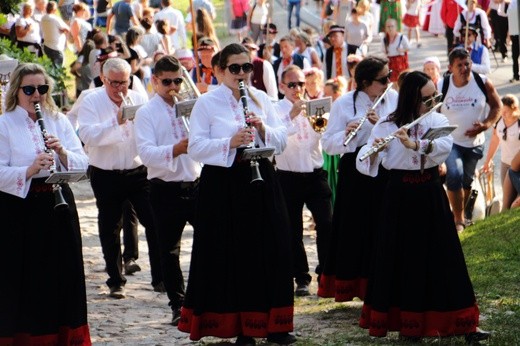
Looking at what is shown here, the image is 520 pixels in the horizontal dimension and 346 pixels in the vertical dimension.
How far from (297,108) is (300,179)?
65cm

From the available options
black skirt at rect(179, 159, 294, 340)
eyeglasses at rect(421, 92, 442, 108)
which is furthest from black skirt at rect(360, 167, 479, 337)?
black skirt at rect(179, 159, 294, 340)

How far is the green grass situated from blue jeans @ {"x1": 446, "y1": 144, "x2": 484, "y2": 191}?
0.53 m

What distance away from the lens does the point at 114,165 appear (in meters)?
11.7

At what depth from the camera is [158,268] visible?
465 inches

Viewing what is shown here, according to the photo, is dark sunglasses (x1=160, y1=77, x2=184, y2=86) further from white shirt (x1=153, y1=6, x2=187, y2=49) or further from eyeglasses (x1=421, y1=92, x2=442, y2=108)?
white shirt (x1=153, y1=6, x2=187, y2=49)

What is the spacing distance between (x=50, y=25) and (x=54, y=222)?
1485cm

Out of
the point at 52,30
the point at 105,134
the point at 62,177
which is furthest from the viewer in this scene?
the point at 52,30

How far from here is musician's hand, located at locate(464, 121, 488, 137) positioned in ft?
46.0

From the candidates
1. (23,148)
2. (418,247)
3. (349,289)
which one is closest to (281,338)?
(418,247)

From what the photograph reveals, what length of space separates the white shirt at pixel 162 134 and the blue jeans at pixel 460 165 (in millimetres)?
4233

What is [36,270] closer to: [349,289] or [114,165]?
[349,289]

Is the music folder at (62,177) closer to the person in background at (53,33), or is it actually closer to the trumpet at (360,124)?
the trumpet at (360,124)

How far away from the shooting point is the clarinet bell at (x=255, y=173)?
8.96m

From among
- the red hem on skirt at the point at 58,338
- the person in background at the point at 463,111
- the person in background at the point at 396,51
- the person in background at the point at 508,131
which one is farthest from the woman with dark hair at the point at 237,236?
the person in background at the point at 396,51
